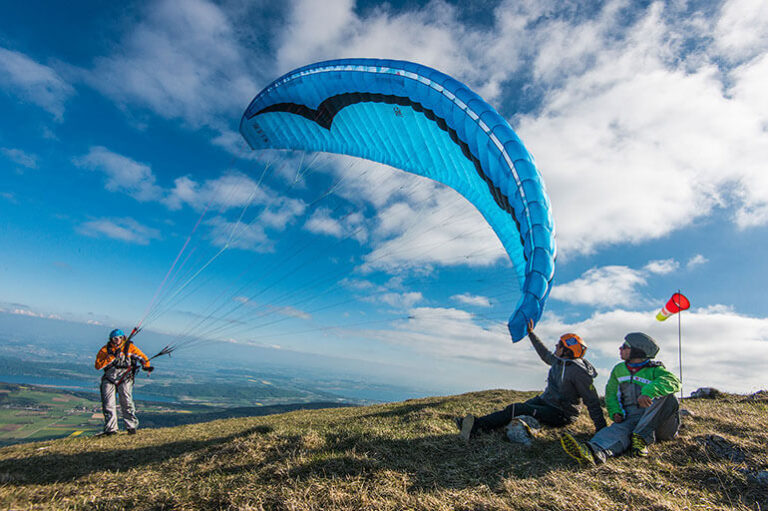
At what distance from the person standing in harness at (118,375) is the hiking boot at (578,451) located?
890 centimetres

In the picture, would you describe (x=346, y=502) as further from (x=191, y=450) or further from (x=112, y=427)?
(x=112, y=427)

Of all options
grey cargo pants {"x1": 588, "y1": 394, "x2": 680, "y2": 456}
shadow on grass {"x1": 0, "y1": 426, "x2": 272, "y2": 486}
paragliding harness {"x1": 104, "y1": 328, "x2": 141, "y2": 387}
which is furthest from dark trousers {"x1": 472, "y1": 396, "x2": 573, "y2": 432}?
paragliding harness {"x1": 104, "y1": 328, "x2": 141, "y2": 387}

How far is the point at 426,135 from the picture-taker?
32.9 ft

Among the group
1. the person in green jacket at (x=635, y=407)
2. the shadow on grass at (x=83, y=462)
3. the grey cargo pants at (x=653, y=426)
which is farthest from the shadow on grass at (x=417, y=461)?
the shadow on grass at (x=83, y=462)

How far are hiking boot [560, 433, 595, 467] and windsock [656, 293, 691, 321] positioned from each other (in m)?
9.38

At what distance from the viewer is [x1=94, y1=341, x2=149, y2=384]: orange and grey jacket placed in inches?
334

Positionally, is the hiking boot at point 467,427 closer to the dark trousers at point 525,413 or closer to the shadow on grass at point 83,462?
the dark trousers at point 525,413

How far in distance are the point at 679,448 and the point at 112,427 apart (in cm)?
1116

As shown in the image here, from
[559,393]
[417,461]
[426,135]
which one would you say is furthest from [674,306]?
[417,461]

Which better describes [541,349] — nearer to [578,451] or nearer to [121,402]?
[578,451]

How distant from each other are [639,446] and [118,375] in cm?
1080

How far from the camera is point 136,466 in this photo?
498cm

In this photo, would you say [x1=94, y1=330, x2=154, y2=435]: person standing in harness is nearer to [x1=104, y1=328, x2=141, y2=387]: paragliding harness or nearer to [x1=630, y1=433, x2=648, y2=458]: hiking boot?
[x1=104, y1=328, x2=141, y2=387]: paragliding harness

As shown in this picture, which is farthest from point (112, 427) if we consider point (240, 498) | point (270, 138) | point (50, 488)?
point (270, 138)
